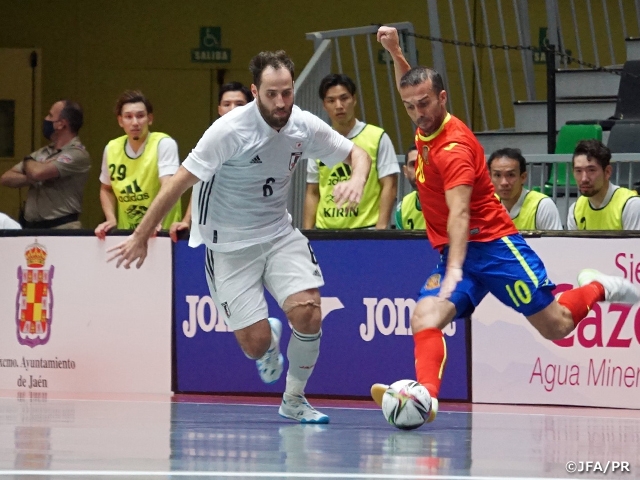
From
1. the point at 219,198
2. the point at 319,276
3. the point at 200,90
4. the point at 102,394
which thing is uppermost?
the point at 200,90

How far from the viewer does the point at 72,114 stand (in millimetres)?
9758

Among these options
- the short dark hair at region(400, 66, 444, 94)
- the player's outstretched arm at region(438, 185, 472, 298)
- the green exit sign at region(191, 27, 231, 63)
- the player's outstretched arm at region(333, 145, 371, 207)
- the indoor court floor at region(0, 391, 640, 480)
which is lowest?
the indoor court floor at region(0, 391, 640, 480)

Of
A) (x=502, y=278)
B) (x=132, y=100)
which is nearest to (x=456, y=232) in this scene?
(x=502, y=278)

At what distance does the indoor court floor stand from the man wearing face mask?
1.69 meters

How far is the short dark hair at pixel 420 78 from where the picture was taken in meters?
6.59

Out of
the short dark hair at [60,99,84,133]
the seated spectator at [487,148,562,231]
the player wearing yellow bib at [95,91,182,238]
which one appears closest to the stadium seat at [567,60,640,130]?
the seated spectator at [487,148,562,231]

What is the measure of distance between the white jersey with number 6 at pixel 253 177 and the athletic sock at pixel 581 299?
1515 millimetres

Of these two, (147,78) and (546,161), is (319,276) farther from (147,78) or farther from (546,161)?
(147,78)

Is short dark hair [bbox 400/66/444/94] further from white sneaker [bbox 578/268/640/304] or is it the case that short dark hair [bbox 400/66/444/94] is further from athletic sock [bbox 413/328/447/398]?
white sneaker [bbox 578/268/640/304]

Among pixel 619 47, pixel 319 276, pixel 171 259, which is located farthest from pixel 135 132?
pixel 619 47

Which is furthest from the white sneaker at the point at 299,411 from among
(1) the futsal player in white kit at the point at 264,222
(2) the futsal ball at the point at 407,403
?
(2) the futsal ball at the point at 407,403

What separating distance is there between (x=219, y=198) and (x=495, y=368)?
2449mm

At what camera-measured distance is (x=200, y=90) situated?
52.2 ft

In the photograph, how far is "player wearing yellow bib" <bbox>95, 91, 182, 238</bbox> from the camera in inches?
363
